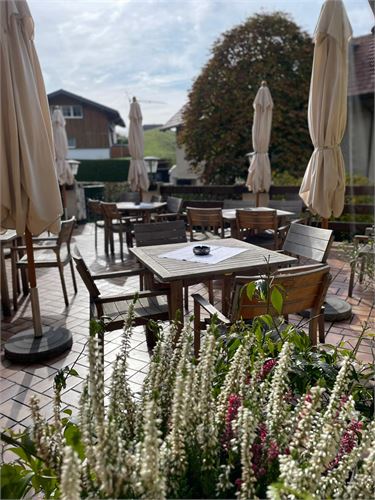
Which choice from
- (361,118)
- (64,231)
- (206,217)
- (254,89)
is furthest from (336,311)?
(254,89)

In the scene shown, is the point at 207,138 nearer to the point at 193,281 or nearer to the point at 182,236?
the point at 182,236

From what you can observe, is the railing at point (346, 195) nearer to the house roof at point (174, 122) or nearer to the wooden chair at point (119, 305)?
the wooden chair at point (119, 305)

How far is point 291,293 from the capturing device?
205 cm

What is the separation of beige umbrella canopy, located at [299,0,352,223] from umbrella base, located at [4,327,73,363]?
8.36 feet

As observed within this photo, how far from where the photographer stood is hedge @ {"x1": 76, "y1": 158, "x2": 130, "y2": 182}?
76.3ft

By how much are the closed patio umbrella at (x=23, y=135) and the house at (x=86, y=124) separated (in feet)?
86.2

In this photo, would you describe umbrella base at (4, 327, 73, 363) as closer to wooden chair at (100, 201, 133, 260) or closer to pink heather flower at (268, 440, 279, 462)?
pink heather flower at (268, 440, 279, 462)

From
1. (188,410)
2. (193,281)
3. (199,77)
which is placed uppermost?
(199,77)

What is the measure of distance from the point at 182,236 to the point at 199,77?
425 inches

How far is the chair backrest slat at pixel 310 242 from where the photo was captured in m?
3.09

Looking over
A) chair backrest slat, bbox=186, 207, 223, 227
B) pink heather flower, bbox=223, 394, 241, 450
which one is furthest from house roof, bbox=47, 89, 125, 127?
pink heather flower, bbox=223, 394, 241, 450

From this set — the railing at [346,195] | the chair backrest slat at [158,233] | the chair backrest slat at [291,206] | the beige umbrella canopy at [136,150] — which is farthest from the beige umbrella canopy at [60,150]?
the chair backrest slat at [158,233]

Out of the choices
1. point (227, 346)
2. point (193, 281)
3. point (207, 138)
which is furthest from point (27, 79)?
point (207, 138)

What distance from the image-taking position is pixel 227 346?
1.38 metres
